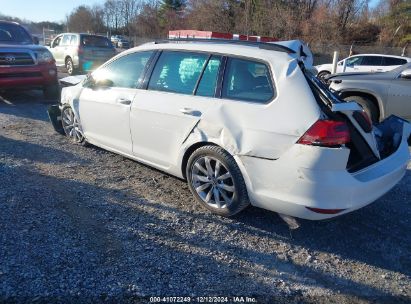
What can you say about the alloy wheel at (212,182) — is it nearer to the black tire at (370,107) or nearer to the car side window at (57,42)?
the black tire at (370,107)

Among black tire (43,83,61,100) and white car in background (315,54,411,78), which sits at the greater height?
white car in background (315,54,411,78)

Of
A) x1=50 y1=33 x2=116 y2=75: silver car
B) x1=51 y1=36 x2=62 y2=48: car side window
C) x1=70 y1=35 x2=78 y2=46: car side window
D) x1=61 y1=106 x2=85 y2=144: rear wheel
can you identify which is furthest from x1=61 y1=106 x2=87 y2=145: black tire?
x1=51 y1=36 x2=62 y2=48: car side window

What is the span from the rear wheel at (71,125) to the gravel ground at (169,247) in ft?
3.54

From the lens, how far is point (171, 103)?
385 cm

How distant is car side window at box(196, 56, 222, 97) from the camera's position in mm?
3596

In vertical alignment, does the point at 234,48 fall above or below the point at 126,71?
above

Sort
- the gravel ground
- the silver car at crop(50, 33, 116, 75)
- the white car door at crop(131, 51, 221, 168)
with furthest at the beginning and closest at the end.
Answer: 1. the silver car at crop(50, 33, 116, 75)
2. the white car door at crop(131, 51, 221, 168)
3. the gravel ground

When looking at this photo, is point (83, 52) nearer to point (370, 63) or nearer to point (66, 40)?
point (66, 40)

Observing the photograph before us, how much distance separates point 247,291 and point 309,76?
191cm

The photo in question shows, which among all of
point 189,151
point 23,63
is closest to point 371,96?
point 189,151

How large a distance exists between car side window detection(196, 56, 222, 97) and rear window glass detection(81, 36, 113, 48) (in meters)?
12.8

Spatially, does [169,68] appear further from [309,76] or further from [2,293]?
[2,293]

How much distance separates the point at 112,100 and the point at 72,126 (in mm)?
1498

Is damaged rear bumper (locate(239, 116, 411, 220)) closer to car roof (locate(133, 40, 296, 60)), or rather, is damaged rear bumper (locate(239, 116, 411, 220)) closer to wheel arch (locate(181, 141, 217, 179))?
wheel arch (locate(181, 141, 217, 179))
